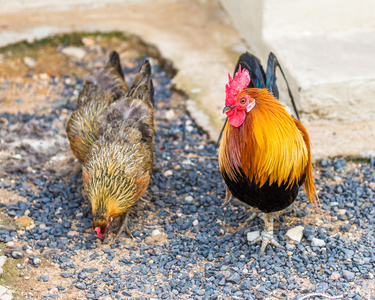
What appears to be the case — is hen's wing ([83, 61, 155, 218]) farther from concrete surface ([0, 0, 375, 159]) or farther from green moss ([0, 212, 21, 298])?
concrete surface ([0, 0, 375, 159])

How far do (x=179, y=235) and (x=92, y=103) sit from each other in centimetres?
178

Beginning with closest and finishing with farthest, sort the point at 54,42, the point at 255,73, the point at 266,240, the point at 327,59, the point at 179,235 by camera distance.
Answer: the point at 266,240
the point at 255,73
the point at 179,235
the point at 327,59
the point at 54,42

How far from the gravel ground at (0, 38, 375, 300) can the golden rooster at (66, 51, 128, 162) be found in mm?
495

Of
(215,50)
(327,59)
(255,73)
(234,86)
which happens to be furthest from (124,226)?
(215,50)

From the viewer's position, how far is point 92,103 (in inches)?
221

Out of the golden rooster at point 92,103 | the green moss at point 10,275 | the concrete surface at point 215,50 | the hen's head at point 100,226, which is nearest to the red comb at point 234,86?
the hen's head at point 100,226

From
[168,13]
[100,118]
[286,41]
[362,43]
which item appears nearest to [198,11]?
[168,13]

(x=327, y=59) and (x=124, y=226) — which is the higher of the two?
(x=327, y=59)

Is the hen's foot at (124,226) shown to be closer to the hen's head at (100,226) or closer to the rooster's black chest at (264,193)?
the hen's head at (100,226)

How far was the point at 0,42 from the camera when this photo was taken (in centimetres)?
752

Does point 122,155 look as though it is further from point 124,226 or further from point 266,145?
point 266,145

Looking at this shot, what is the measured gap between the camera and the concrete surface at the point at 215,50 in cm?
602

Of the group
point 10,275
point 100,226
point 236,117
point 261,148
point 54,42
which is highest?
point 236,117

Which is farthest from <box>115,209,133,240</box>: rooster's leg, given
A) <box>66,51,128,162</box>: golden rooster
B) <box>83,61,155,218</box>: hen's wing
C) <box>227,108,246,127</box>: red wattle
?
<box>227,108,246,127</box>: red wattle
